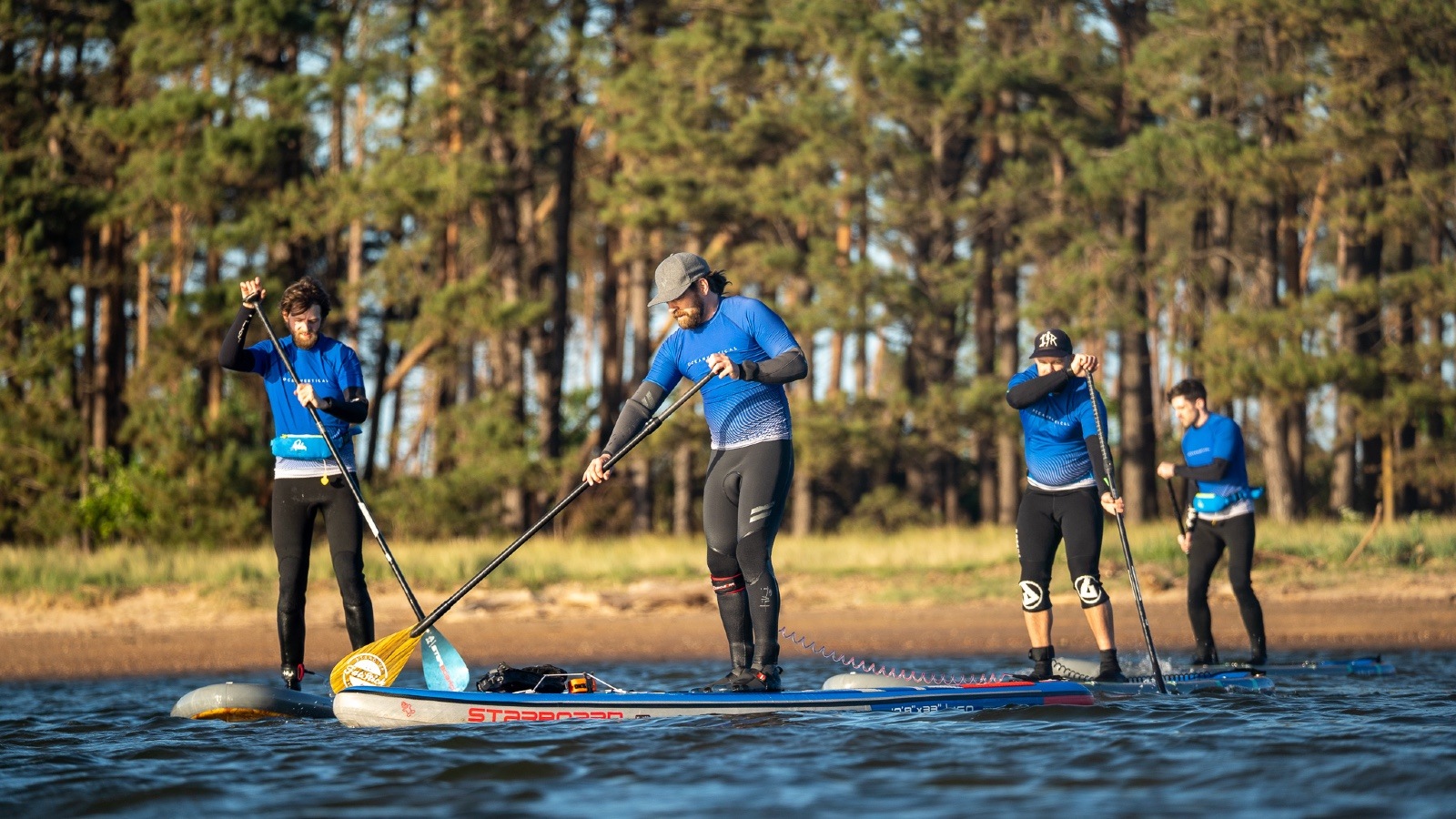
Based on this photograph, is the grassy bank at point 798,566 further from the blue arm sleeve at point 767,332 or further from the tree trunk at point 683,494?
the blue arm sleeve at point 767,332

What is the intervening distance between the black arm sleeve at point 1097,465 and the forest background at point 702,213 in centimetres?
1574

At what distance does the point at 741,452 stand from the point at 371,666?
1.94m

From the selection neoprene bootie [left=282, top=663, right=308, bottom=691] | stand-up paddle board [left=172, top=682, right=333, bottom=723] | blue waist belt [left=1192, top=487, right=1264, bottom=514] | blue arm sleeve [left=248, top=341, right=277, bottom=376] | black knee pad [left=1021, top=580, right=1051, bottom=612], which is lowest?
stand-up paddle board [left=172, top=682, right=333, bottom=723]

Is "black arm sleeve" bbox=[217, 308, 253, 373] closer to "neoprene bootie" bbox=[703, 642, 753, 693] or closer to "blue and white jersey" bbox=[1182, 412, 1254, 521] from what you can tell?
"neoprene bootie" bbox=[703, 642, 753, 693]

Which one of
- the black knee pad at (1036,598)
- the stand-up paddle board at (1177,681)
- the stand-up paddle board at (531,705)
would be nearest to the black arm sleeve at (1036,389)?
the black knee pad at (1036,598)

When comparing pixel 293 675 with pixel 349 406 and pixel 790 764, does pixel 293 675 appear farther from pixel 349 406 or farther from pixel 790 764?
pixel 790 764

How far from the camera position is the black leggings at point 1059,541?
323 inches

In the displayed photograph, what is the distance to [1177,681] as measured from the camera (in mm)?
8297

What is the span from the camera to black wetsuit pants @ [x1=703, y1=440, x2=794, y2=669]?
712 centimetres

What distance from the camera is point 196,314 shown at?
23.2 meters

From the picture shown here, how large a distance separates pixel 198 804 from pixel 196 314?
748 inches

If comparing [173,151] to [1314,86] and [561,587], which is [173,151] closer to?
[561,587]

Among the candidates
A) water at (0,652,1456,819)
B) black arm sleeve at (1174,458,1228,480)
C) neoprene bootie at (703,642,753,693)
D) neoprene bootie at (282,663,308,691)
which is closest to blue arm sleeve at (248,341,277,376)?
neoprene bootie at (282,663,308,691)

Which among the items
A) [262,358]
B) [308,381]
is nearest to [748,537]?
[308,381]
